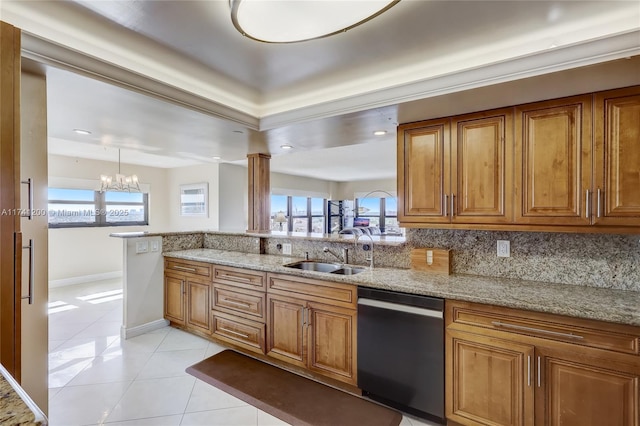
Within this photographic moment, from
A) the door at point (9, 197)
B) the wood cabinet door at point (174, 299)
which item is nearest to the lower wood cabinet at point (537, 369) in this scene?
the door at point (9, 197)

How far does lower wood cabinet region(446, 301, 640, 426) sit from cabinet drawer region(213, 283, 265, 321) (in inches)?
64.7

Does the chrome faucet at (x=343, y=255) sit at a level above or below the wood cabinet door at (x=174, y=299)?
above

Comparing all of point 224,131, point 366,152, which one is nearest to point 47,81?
point 224,131

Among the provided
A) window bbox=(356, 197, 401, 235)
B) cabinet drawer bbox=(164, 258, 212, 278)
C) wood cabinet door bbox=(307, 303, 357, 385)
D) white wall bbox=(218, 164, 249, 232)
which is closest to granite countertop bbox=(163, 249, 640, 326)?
wood cabinet door bbox=(307, 303, 357, 385)

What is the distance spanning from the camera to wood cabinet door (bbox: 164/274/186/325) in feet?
11.6

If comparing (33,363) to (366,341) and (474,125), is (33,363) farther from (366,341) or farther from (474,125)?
(474,125)

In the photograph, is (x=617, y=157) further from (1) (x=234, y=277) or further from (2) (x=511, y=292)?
(1) (x=234, y=277)

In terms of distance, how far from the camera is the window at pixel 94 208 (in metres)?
5.55

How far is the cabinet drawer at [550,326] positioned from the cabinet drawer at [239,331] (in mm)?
1709

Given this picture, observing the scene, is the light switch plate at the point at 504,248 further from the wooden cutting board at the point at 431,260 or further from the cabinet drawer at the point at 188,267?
the cabinet drawer at the point at 188,267

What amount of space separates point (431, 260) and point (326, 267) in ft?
3.35

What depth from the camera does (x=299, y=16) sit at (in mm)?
1396

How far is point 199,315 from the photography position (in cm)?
335

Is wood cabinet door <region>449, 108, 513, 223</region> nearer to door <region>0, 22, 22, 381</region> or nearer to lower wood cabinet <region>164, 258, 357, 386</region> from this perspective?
lower wood cabinet <region>164, 258, 357, 386</region>
